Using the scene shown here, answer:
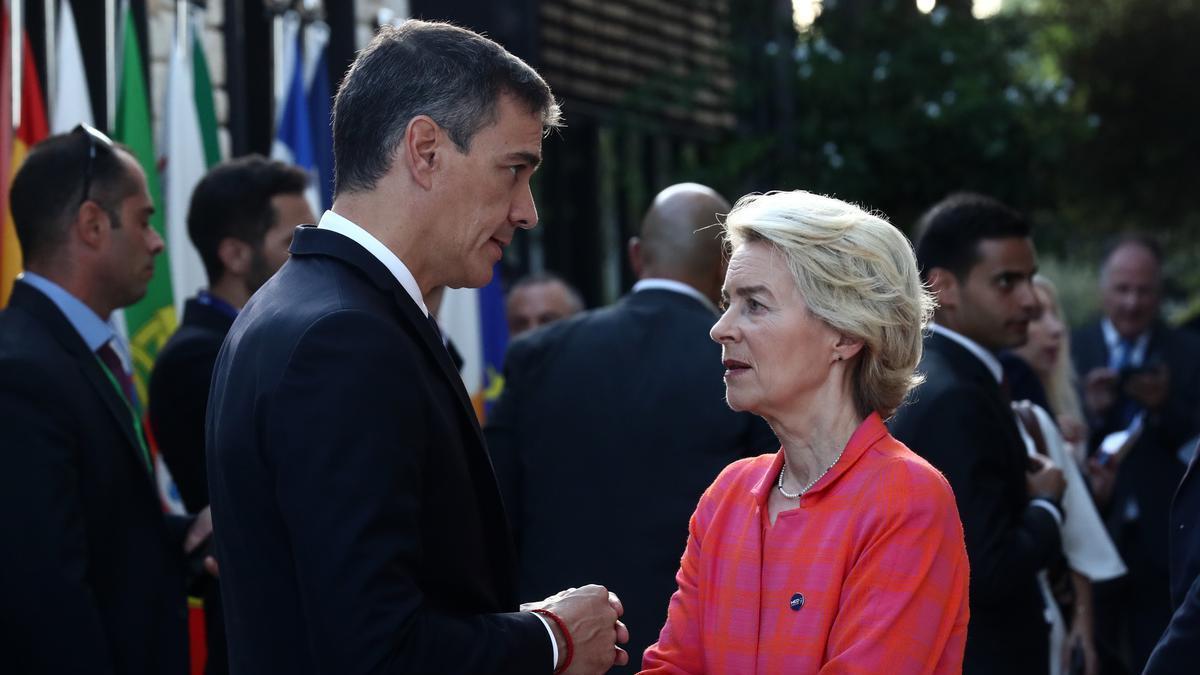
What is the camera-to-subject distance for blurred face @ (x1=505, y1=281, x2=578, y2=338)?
24.4 ft

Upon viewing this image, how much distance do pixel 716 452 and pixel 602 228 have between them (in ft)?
17.0

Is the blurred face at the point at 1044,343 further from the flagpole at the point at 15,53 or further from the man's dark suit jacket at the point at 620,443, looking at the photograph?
the flagpole at the point at 15,53

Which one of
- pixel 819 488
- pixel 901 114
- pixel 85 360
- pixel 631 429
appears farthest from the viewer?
pixel 901 114

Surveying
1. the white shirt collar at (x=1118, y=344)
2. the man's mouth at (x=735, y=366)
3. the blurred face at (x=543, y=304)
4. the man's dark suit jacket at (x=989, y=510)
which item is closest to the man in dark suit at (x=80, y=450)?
the man's mouth at (x=735, y=366)

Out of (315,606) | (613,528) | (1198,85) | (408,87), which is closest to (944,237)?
(613,528)

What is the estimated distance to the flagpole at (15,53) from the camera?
17.0 feet

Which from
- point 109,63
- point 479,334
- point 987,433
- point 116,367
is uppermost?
point 109,63

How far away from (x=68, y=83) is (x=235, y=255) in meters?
1.38

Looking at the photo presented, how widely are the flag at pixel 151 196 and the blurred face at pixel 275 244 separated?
37.7 inches

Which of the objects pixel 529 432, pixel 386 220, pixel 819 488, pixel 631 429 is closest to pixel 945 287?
pixel 631 429

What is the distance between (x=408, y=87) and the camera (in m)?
2.52

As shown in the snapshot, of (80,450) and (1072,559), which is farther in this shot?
(1072,559)

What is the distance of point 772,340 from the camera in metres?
2.99

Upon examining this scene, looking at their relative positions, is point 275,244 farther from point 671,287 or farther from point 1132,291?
point 1132,291
